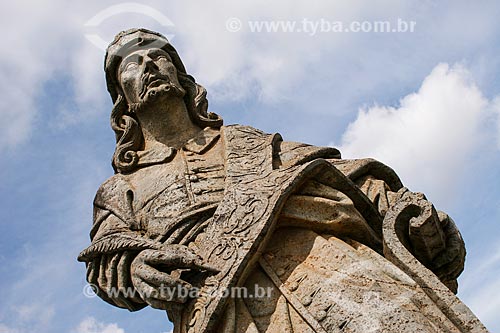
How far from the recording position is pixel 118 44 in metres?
7.99

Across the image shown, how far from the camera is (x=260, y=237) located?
227 inches

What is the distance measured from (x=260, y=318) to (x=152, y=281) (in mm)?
865

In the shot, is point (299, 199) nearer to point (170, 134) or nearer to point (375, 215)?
point (375, 215)

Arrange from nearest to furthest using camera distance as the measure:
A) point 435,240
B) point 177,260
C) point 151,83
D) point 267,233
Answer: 1. point 177,260
2. point 267,233
3. point 435,240
4. point 151,83

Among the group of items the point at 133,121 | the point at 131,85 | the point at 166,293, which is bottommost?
the point at 166,293

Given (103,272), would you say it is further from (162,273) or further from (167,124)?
(167,124)

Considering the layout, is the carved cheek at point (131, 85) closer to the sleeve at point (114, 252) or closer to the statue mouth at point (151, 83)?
the statue mouth at point (151, 83)

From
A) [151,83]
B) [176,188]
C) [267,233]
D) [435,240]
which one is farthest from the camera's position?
[151,83]

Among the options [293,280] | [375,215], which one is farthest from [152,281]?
[375,215]

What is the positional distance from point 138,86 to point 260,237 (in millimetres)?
2539

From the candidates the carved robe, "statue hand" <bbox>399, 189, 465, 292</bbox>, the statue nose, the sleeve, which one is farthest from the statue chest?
"statue hand" <bbox>399, 189, 465, 292</bbox>

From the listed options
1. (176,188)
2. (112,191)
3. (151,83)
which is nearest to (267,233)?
(176,188)

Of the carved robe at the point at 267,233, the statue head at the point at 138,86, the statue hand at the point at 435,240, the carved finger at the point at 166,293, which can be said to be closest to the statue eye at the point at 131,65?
the statue head at the point at 138,86

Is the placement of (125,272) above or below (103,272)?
below
